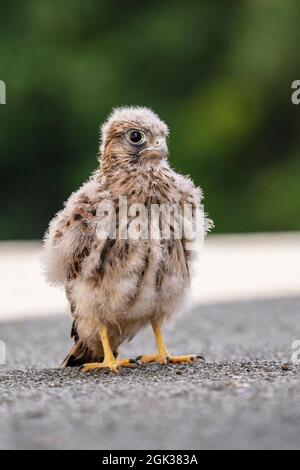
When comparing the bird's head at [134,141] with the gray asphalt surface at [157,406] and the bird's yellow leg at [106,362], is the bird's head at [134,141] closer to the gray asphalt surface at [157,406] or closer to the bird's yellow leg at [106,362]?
the bird's yellow leg at [106,362]

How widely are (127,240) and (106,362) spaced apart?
1.73ft

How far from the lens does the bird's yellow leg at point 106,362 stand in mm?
4316

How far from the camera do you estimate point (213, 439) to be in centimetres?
288

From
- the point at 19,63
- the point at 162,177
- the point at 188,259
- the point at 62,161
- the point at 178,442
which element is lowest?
the point at 178,442

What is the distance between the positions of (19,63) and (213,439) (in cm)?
1376

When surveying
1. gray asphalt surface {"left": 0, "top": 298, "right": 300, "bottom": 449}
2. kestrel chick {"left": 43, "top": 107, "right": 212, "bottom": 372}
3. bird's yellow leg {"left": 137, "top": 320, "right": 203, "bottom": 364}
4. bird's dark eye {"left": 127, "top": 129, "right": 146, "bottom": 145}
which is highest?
bird's dark eye {"left": 127, "top": 129, "right": 146, "bottom": 145}

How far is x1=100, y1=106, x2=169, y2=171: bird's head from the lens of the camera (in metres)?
4.39

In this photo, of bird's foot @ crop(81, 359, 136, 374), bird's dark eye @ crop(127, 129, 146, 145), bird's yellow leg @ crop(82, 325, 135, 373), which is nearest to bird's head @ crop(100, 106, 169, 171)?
bird's dark eye @ crop(127, 129, 146, 145)

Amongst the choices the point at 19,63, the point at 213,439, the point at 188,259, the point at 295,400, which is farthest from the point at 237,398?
the point at 19,63

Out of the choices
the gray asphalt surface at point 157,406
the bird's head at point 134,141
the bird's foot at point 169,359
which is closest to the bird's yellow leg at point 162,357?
the bird's foot at point 169,359

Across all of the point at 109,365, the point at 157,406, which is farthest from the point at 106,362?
the point at 157,406

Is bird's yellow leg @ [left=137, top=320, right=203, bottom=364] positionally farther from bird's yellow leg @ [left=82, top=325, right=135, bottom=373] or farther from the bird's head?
the bird's head

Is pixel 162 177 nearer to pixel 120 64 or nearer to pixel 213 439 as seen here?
pixel 213 439

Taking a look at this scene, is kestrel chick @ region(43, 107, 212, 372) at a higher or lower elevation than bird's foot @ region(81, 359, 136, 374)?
higher
